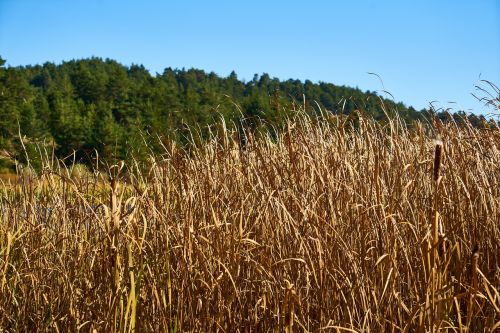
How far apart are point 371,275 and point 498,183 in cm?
87

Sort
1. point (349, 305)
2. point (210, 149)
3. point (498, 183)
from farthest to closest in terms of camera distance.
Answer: point (210, 149) < point (498, 183) < point (349, 305)

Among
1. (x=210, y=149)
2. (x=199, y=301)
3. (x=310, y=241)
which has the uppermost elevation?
(x=210, y=149)

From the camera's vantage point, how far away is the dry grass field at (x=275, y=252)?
2.40 m

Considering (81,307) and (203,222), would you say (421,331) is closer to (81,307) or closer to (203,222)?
(203,222)

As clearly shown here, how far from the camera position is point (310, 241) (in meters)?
2.75

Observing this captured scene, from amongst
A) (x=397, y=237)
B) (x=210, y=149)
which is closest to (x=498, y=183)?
(x=397, y=237)

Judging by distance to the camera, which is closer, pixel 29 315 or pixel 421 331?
pixel 421 331

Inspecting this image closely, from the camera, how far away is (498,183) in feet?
9.75

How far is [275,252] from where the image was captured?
9.09 feet

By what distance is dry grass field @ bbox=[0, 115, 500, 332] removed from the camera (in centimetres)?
240

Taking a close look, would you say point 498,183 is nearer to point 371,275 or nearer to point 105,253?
point 371,275

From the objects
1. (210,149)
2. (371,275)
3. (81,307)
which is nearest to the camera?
(371,275)

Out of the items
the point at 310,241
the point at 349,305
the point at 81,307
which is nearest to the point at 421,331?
the point at 349,305

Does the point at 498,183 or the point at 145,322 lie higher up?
the point at 498,183
